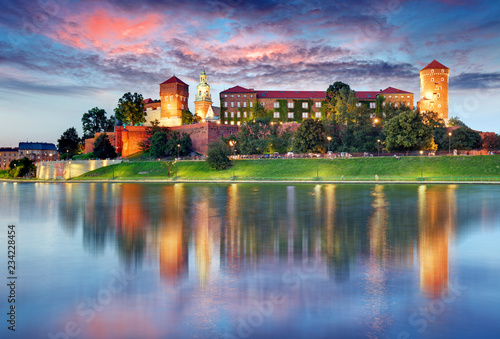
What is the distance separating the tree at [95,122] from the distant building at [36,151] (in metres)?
34.7

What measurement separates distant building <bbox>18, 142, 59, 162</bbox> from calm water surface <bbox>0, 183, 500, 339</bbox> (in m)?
113

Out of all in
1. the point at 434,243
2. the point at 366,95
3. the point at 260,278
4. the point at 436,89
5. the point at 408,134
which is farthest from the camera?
the point at 436,89

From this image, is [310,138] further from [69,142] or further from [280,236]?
[69,142]

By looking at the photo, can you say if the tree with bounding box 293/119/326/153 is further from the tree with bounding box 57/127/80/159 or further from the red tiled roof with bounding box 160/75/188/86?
the tree with bounding box 57/127/80/159

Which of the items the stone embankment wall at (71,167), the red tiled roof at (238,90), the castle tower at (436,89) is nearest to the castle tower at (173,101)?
the red tiled roof at (238,90)

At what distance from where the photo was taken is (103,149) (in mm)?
67438

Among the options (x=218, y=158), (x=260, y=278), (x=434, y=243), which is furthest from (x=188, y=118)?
(x=260, y=278)

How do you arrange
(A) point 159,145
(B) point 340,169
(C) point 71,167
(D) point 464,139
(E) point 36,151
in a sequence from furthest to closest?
(E) point 36,151 < (A) point 159,145 < (C) point 71,167 < (D) point 464,139 < (B) point 340,169

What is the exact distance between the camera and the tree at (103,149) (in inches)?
2650

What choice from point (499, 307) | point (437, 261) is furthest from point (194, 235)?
point (499, 307)

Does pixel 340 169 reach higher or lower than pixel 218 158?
lower

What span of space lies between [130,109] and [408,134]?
50742 millimetres

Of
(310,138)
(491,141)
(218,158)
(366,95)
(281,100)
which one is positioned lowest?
(218,158)

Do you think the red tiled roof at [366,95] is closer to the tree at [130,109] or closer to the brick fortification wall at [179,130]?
the brick fortification wall at [179,130]
